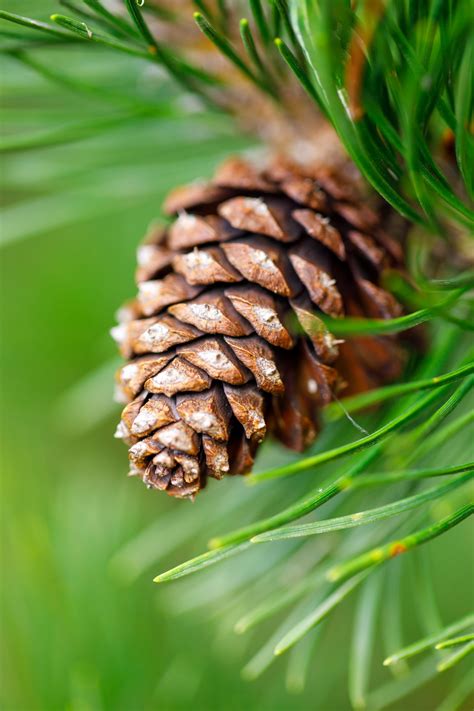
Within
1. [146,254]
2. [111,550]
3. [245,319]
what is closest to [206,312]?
[245,319]

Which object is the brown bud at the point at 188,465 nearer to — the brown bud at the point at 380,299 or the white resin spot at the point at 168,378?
the white resin spot at the point at 168,378

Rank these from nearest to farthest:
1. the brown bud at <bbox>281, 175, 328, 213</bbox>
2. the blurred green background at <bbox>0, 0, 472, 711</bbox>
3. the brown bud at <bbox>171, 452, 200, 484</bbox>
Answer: the brown bud at <bbox>171, 452, 200, 484</bbox> → the brown bud at <bbox>281, 175, 328, 213</bbox> → the blurred green background at <bbox>0, 0, 472, 711</bbox>

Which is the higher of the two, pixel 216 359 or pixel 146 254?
pixel 146 254

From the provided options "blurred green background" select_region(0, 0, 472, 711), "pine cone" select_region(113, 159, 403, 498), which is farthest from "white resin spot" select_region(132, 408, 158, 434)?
"blurred green background" select_region(0, 0, 472, 711)

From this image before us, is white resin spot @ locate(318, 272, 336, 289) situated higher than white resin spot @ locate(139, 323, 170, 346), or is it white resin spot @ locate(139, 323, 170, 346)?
white resin spot @ locate(139, 323, 170, 346)

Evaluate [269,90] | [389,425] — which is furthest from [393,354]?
[269,90]

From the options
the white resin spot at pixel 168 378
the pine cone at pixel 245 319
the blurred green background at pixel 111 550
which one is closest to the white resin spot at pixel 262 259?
the pine cone at pixel 245 319

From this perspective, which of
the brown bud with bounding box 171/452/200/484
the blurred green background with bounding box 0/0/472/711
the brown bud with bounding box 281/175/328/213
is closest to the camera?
the brown bud with bounding box 171/452/200/484

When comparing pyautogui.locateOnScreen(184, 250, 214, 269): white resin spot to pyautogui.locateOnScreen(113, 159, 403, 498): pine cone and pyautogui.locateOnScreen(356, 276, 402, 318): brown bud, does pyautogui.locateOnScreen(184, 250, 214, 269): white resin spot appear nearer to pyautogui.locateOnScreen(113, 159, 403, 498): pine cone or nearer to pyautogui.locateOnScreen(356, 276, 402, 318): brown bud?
pyautogui.locateOnScreen(113, 159, 403, 498): pine cone

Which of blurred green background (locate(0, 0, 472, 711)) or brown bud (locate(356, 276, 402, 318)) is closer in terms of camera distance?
brown bud (locate(356, 276, 402, 318))

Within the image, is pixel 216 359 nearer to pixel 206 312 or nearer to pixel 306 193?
pixel 206 312
